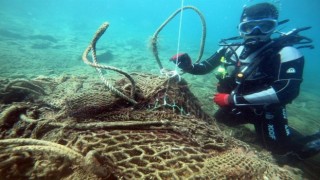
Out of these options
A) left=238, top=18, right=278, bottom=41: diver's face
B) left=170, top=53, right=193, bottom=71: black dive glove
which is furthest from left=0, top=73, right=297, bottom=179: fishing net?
left=238, top=18, right=278, bottom=41: diver's face

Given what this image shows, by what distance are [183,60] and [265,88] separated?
1.86 m

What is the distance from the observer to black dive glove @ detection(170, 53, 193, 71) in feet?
17.1

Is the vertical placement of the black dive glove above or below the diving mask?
below

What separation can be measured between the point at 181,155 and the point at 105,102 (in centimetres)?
121

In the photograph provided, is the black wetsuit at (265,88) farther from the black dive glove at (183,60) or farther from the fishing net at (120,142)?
the fishing net at (120,142)

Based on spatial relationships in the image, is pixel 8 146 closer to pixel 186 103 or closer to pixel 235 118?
pixel 186 103

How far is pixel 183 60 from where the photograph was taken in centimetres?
536

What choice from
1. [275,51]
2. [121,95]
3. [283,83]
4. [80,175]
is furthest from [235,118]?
[80,175]

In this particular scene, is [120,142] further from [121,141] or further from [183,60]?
[183,60]

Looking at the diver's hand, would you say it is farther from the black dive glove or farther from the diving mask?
the diving mask

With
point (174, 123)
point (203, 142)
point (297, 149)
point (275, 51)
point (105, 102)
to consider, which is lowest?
point (297, 149)

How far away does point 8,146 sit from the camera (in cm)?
165

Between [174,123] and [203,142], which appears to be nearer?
[203,142]

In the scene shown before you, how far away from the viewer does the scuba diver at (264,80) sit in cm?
466
